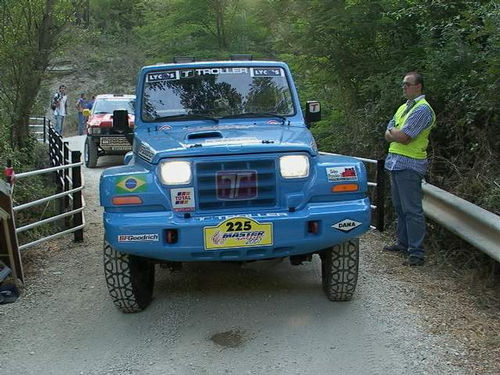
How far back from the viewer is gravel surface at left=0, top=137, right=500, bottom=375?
381cm

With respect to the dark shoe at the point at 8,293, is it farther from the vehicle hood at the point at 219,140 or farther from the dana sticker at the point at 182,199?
the dana sticker at the point at 182,199

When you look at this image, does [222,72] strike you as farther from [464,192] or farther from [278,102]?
[464,192]

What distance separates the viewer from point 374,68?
30.9 ft

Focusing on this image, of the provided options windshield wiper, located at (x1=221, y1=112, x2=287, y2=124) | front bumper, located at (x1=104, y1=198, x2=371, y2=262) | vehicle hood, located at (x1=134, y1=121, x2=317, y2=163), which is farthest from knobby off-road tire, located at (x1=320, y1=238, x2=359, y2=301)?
windshield wiper, located at (x1=221, y1=112, x2=287, y2=124)

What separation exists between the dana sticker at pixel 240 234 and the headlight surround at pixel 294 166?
0.45m

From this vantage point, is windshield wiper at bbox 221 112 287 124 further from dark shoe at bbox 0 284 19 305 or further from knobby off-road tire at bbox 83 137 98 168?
knobby off-road tire at bbox 83 137 98 168

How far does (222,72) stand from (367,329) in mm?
3033

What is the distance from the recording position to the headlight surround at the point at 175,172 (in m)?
4.38

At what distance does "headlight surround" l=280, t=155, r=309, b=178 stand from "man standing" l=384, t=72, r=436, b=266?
1654 millimetres

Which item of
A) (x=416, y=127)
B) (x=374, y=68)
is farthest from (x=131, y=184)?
(x=374, y=68)

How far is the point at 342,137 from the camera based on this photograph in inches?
405

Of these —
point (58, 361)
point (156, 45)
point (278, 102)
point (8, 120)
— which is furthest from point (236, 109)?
point (156, 45)

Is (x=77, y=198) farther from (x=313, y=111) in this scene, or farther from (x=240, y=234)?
(x=240, y=234)

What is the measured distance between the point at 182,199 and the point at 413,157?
2608mm
